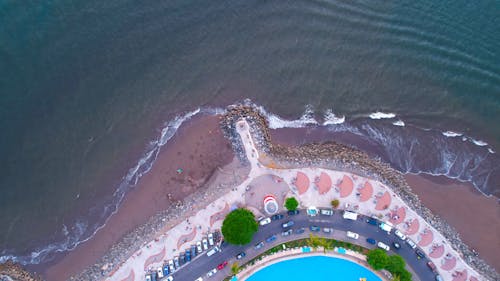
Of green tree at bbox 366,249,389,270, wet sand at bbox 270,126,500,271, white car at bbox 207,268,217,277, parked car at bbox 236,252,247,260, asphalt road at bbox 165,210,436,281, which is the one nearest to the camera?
green tree at bbox 366,249,389,270

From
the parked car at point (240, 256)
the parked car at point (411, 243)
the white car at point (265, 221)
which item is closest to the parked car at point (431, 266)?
the parked car at point (411, 243)

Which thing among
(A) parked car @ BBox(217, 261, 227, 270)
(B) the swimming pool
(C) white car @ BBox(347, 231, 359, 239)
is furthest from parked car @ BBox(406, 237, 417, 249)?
(A) parked car @ BBox(217, 261, 227, 270)

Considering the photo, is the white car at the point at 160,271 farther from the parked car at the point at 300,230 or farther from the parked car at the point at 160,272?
the parked car at the point at 300,230

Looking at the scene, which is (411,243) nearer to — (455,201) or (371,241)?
(371,241)

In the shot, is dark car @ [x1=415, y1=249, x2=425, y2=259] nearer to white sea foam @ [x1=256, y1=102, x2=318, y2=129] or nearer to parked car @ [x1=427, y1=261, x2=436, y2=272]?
parked car @ [x1=427, y1=261, x2=436, y2=272]

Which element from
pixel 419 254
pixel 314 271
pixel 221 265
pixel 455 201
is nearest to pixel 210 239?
pixel 221 265

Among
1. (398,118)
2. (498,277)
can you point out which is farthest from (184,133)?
(498,277)
